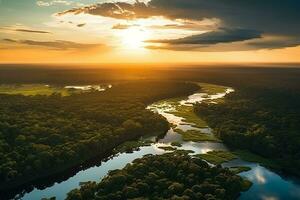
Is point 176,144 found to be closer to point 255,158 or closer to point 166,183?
point 255,158

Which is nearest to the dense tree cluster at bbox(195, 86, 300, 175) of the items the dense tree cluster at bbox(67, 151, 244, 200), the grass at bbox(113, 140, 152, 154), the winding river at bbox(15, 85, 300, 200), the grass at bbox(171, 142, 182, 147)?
the winding river at bbox(15, 85, 300, 200)

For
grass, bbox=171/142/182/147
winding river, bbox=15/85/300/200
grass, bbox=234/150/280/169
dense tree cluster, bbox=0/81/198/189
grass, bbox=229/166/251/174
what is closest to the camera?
winding river, bbox=15/85/300/200

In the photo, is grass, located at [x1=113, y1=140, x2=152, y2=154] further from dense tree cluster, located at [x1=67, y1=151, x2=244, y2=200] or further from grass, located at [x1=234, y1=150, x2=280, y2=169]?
grass, located at [x1=234, y1=150, x2=280, y2=169]

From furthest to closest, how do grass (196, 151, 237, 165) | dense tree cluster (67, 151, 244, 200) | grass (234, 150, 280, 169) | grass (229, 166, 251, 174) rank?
grass (196, 151, 237, 165) < grass (234, 150, 280, 169) < grass (229, 166, 251, 174) < dense tree cluster (67, 151, 244, 200)

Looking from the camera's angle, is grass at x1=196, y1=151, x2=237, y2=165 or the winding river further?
grass at x1=196, y1=151, x2=237, y2=165

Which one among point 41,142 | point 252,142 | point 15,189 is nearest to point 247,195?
point 252,142

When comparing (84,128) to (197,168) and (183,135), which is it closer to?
(183,135)
